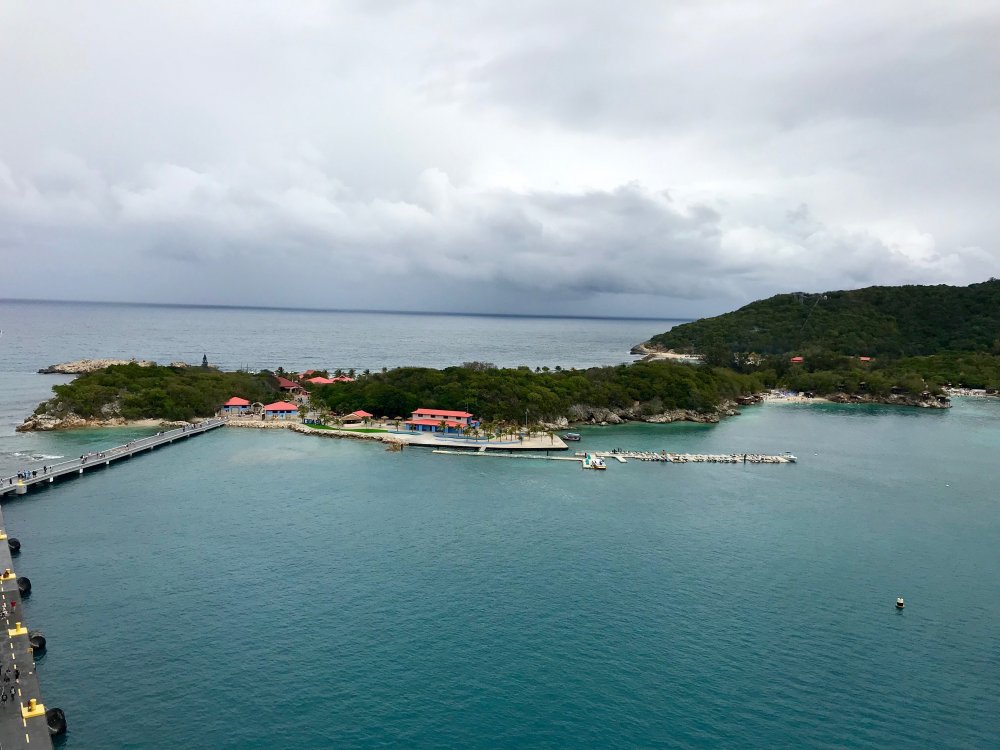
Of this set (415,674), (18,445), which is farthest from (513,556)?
(18,445)

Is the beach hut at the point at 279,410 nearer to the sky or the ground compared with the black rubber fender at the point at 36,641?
nearer to the sky

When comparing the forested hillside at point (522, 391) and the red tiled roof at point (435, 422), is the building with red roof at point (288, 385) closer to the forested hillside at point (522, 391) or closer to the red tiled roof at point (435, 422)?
the forested hillside at point (522, 391)

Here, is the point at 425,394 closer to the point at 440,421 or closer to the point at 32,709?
the point at 440,421

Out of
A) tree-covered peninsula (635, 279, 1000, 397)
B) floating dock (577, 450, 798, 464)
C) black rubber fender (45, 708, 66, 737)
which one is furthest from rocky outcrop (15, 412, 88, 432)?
tree-covered peninsula (635, 279, 1000, 397)

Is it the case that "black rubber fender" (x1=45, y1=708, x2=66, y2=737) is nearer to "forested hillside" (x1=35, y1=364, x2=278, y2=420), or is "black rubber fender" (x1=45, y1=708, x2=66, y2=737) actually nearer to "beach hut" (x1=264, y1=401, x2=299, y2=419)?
"forested hillside" (x1=35, y1=364, x2=278, y2=420)

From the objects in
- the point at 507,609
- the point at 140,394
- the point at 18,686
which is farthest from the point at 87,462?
the point at 507,609

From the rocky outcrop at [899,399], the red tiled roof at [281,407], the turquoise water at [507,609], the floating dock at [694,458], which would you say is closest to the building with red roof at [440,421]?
the floating dock at [694,458]
